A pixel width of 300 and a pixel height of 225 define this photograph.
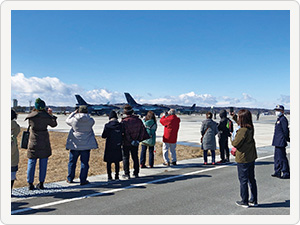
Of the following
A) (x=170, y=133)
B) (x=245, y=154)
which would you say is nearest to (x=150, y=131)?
(x=170, y=133)

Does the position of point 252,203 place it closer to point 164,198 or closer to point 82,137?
point 164,198

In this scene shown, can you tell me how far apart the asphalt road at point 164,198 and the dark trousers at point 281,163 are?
373 mm

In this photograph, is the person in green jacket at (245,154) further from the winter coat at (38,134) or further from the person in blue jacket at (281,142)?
the winter coat at (38,134)

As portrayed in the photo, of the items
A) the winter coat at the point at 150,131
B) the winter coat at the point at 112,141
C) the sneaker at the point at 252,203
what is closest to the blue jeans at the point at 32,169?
the winter coat at the point at 112,141

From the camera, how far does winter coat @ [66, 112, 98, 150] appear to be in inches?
246

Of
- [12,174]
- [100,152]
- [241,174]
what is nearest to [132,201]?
[241,174]

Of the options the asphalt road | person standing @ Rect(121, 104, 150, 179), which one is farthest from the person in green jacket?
person standing @ Rect(121, 104, 150, 179)

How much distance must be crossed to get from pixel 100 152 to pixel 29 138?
6.00m

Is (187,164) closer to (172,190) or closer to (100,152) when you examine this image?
(172,190)

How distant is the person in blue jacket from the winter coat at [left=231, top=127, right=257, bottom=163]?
2.69 m

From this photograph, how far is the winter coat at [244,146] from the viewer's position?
484 centimetres

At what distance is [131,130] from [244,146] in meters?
3.16

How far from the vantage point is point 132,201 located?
16.8 ft

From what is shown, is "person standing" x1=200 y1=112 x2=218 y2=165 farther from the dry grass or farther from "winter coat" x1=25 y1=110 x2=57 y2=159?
"winter coat" x1=25 y1=110 x2=57 y2=159
